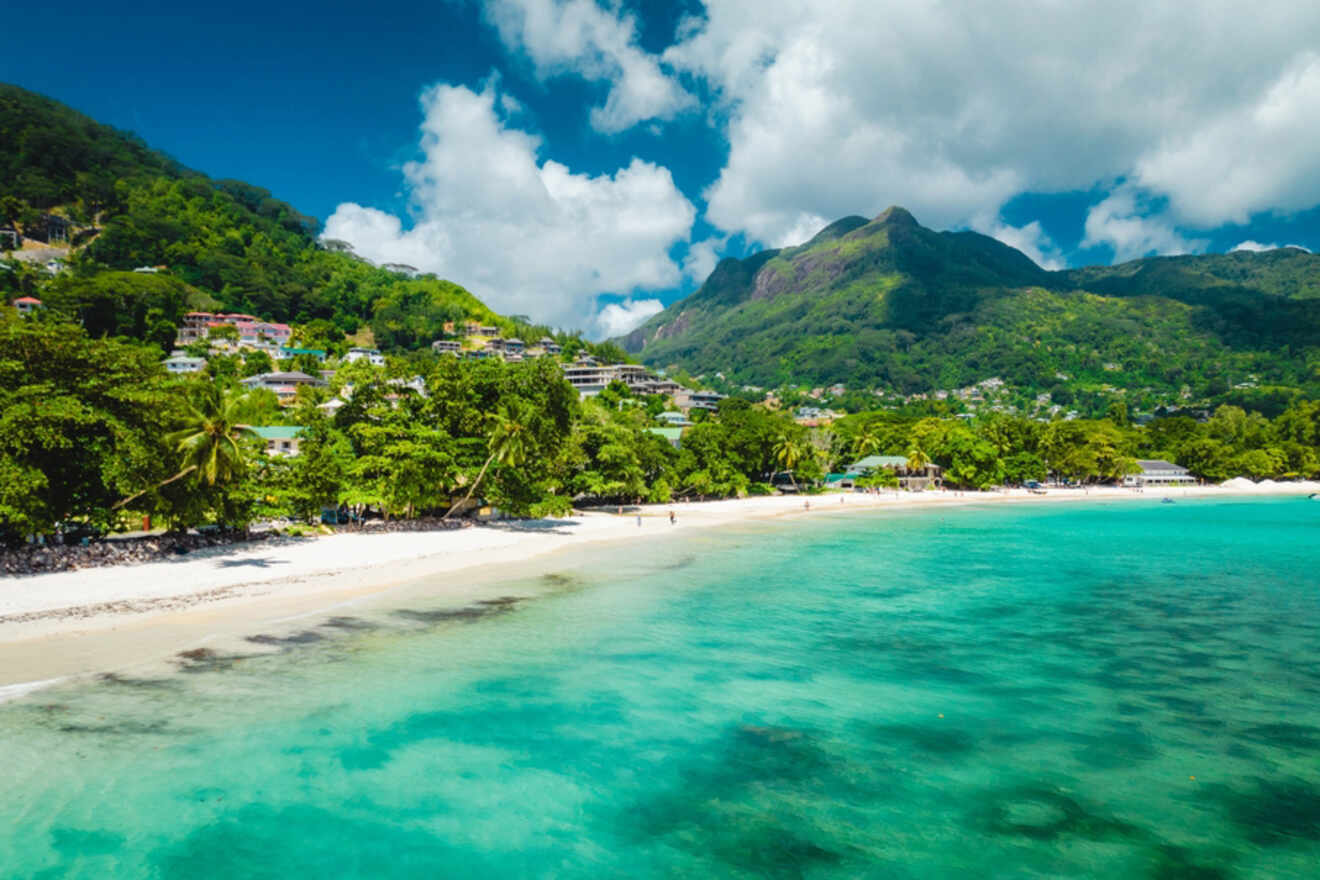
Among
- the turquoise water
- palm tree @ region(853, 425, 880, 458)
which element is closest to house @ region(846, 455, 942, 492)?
palm tree @ region(853, 425, 880, 458)

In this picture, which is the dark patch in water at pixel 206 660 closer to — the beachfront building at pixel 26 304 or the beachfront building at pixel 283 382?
the beachfront building at pixel 283 382

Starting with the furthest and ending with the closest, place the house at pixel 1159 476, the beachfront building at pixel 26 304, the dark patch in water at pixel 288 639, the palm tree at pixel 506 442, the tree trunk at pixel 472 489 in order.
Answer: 1. the house at pixel 1159 476
2. the beachfront building at pixel 26 304
3. the tree trunk at pixel 472 489
4. the palm tree at pixel 506 442
5. the dark patch in water at pixel 288 639

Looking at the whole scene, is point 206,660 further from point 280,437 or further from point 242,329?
point 242,329

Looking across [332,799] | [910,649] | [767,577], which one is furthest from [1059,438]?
[332,799]

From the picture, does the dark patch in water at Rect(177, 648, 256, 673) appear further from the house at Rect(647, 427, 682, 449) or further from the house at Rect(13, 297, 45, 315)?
the house at Rect(13, 297, 45, 315)

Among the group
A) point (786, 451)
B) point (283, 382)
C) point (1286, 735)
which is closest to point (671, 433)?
point (786, 451)

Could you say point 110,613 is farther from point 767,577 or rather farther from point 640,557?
point 767,577

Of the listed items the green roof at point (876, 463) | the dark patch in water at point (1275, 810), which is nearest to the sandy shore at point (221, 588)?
the dark patch in water at point (1275, 810)
